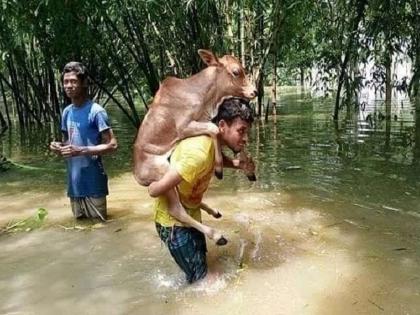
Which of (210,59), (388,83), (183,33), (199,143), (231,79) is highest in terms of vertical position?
(183,33)

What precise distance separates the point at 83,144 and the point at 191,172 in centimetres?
179

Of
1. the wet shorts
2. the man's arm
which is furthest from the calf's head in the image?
the wet shorts

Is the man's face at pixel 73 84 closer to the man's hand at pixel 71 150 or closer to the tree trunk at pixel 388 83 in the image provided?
the man's hand at pixel 71 150

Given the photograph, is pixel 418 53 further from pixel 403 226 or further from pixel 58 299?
pixel 58 299

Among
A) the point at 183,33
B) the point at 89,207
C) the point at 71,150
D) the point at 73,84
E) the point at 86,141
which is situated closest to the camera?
the point at 71,150

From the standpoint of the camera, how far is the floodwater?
3.20 meters

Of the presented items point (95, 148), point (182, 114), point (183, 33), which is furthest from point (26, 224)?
point (183, 33)

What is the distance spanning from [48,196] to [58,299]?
301 centimetres

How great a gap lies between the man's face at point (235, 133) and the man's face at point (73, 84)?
1.61 meters

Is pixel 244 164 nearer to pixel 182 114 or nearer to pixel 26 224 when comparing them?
pixel 182 114

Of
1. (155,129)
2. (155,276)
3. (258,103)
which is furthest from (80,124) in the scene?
(258,103)

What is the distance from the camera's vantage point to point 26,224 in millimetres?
4992

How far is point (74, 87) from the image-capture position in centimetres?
445

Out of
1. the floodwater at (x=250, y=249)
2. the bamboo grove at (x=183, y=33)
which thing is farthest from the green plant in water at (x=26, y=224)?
the bamboo grove at (x=183, y=33)
